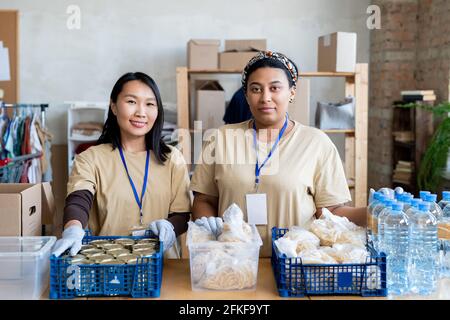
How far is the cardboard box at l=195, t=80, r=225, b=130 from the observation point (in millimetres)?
4625

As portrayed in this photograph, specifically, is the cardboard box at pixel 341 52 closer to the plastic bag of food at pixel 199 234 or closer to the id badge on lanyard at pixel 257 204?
the id badge on lanyard at pixel 257 204

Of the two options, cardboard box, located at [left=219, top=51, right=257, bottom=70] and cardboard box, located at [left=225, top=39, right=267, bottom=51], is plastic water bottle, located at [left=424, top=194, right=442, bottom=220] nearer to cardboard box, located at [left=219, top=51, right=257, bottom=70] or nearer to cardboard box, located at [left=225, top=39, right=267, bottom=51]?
cardboard box, located at [left=219, top=51, right=257, bottom=70]

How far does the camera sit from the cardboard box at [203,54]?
15.1 feet

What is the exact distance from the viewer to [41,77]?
17.8ft

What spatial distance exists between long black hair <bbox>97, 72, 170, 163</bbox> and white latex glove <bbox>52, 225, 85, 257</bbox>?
20.0 inches

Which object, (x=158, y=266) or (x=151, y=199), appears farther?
(x=151, y=199)

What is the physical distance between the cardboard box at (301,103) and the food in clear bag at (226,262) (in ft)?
9.28

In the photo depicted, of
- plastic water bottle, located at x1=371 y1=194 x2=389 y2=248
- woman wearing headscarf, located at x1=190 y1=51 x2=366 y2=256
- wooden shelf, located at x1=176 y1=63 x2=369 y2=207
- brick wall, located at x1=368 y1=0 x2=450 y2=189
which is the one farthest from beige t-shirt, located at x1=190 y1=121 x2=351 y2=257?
brick wall, located at x1=368 y1=0 x2=450 y2=189

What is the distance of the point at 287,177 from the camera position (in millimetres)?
2125

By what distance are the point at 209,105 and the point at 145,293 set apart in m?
3.14

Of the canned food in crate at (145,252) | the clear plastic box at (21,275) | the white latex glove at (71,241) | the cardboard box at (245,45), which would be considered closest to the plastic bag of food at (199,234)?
the canned food in crate at (145,252)

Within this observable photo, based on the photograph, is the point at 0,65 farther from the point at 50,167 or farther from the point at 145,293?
the point at 145,293
